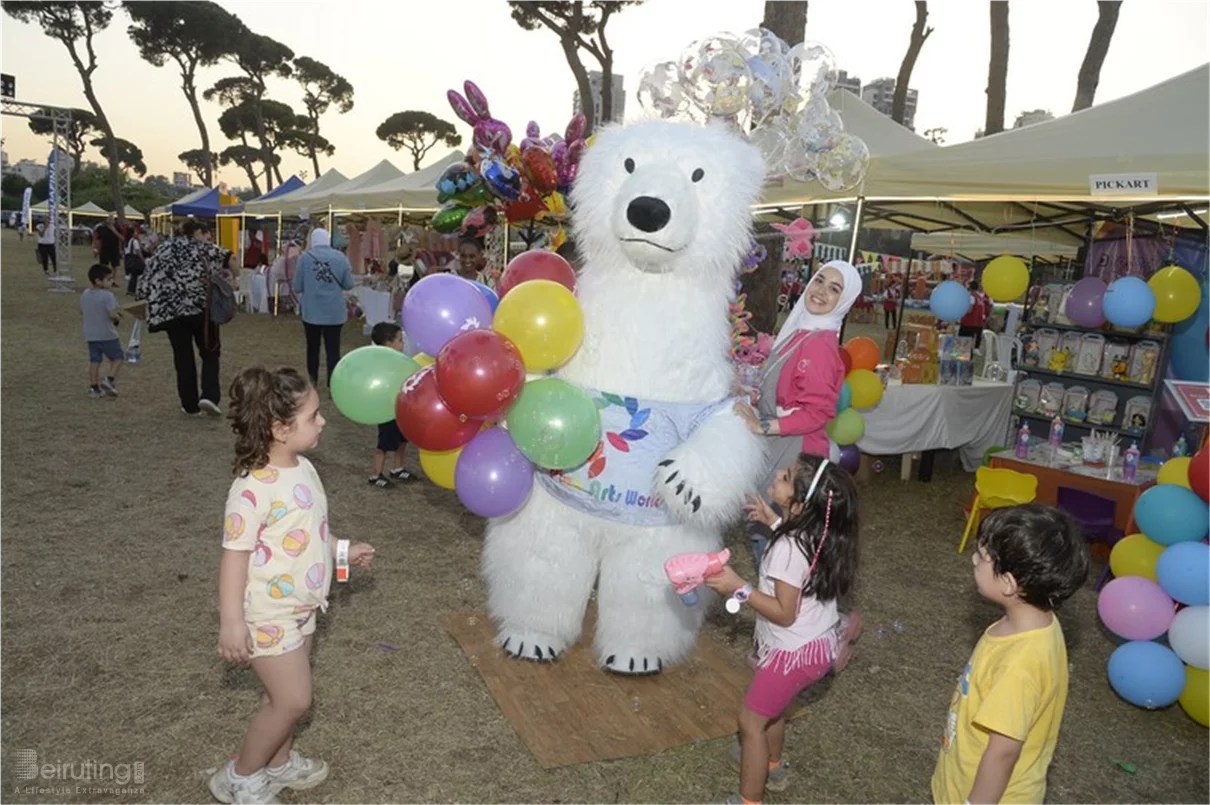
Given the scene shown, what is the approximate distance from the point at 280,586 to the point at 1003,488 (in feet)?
14.0

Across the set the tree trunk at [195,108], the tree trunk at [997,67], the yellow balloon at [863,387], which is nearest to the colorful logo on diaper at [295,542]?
the yellow balloon at [863,387]

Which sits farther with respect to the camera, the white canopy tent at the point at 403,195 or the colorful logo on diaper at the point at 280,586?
the white canopy tent at the point at 403,195

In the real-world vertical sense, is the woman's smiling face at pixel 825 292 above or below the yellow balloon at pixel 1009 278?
below

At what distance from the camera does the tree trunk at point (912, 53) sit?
13055 millimetres

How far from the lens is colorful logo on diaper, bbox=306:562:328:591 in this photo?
2.11m

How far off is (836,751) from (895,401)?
149 inches

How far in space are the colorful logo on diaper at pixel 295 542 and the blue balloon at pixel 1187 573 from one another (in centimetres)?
314

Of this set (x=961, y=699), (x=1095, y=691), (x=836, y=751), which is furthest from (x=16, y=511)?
(x=1095, y=691)

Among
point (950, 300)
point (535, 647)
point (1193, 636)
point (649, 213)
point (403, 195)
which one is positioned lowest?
point (535, 647)

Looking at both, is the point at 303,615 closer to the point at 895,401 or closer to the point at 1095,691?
the point at 1095,691

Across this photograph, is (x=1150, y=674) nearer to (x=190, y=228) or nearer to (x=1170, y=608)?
(x=1170, y=608)

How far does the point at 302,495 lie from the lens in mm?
2102

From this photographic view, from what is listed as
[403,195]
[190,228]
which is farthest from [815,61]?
[403,195]

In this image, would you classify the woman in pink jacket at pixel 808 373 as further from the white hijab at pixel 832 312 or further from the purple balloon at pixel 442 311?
the purple balloon at pixel 442 311
